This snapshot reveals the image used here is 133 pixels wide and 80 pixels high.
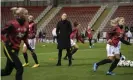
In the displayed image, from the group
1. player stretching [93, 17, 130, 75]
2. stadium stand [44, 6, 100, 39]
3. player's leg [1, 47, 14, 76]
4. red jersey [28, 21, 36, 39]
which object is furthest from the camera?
stadium stand [44, 6, 100, 39]

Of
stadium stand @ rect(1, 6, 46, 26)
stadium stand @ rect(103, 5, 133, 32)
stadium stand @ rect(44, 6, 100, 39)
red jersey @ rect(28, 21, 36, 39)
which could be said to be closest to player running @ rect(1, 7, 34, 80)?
red jersey @ rect(28, 21, 36, 39)

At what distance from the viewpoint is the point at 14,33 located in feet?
28.9

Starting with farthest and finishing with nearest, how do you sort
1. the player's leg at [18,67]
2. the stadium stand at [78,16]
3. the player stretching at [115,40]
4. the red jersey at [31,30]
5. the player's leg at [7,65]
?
the stadium stand at [78,16]
the red jersey at [31,30]
the player stretching at [115,40]
the player's leg at [7,65]
the player's leg at [18,67]

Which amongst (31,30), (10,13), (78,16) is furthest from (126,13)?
(31,30)

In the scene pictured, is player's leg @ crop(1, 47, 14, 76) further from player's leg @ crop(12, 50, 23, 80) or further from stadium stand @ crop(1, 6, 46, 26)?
stadium stand @ crop(1, 6, 46, 26)

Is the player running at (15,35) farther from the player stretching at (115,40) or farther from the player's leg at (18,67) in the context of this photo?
the player stretching at (115,40)

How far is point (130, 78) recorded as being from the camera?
11172 millimetres

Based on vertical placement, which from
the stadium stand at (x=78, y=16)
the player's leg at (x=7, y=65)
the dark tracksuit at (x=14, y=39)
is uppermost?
the dark tracksuit at (x=14, y=39)

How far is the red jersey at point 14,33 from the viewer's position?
8.66 metres

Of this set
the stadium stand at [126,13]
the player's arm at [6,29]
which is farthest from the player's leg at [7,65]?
the stadium stand at [126,13]

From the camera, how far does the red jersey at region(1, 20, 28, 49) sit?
28.4 ft

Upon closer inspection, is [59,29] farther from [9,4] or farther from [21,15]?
[9,4]

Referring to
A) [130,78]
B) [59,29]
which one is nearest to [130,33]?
[59,29]

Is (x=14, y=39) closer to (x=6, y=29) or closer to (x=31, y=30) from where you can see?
(x=6, y=29)
